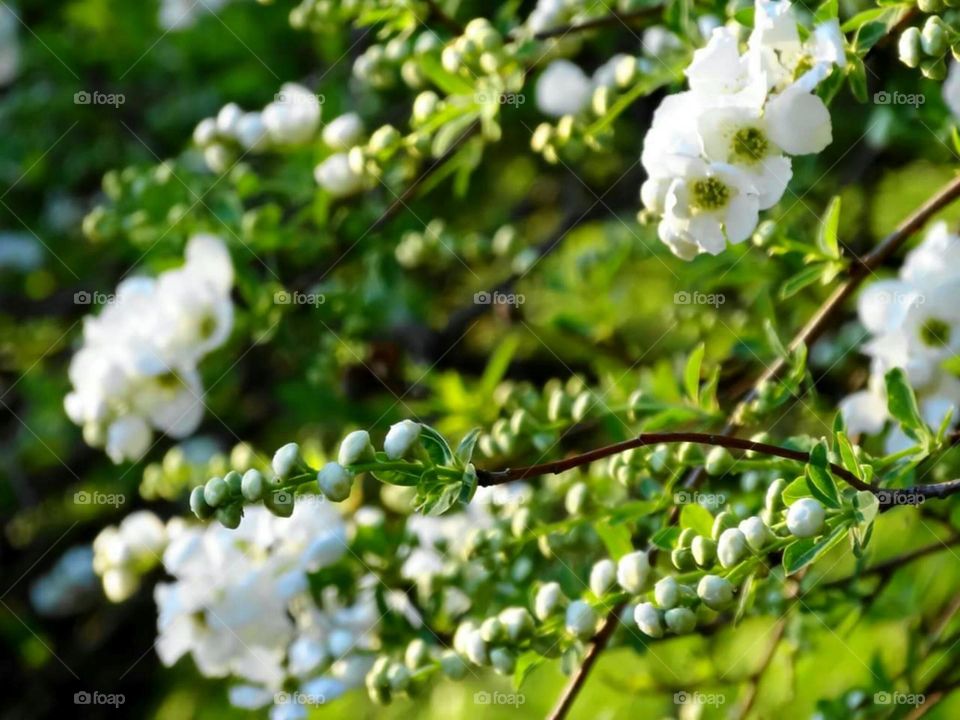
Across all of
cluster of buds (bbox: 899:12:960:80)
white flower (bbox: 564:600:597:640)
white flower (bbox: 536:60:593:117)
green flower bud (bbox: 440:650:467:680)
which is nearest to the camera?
cluster of buds (bbox: 899:12:960:80)

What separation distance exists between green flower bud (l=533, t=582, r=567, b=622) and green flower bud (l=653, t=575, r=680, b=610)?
192 millimetres

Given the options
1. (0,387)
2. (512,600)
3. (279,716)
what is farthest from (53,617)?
(512,600)

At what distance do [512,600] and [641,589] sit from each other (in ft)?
0.99

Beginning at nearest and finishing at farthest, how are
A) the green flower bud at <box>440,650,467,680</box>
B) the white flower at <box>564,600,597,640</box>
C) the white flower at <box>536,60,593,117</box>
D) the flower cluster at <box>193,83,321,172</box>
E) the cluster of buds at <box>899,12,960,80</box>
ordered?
1. the cluster of buds at <box>899,12,960,80</box>
2. the white flower at <box>564,600,597,640</box>
3. the green flower bud at <box>440,650,467,680</box>
4. the white flower at <box>536,60,593,117</box>
5. the flower cluster at <box>193,83,321,172</box>

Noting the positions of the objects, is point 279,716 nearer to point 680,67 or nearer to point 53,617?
point 680,67

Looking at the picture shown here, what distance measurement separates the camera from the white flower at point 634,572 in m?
0.98

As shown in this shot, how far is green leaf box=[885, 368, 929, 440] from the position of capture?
95cm

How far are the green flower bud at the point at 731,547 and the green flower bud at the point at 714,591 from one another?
0.02 meters

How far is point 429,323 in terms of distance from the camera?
2.15 meters

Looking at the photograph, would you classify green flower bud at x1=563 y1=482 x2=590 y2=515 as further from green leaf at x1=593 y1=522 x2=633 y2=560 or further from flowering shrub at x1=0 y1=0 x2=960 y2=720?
green leaf at x1=593 y1=522 x2=633 y2=560

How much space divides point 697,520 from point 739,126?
314 millimetres

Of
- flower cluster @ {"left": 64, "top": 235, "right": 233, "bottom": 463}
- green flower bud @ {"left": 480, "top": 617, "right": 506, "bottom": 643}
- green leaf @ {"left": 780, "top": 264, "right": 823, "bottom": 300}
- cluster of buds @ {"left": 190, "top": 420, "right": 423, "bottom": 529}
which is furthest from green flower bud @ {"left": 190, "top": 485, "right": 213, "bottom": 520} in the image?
flower cluster @ {"left": 64, "top": 235, "right": 233, "bottom": 463}

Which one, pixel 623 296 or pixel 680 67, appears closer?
pixel 680 67

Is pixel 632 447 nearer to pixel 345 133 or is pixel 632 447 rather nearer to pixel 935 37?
pixel 935 37
